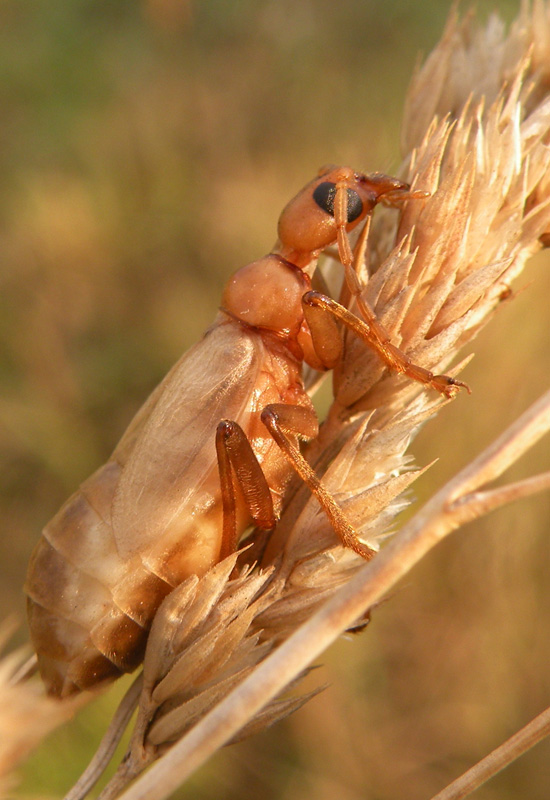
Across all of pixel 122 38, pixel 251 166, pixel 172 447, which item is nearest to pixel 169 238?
pixel 251 166

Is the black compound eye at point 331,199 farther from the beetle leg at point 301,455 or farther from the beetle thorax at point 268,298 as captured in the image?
the beetle leg at point 301,455

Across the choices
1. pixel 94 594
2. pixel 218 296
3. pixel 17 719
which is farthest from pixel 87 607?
pixel 218 296

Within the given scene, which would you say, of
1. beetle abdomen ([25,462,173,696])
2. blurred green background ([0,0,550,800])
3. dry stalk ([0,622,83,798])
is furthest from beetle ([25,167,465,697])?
blurred green background ([0,0,550,800])

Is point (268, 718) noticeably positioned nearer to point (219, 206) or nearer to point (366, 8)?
point (219, 206)

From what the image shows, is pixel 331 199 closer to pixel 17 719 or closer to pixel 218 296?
pixel 218 296

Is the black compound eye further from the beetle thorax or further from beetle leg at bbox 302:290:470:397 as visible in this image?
beetle leg at bbox 302:290:470:397

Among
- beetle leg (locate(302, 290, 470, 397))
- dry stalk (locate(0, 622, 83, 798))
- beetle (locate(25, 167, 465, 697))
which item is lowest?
dry stalk (locate(0, 622, 83, 798))
